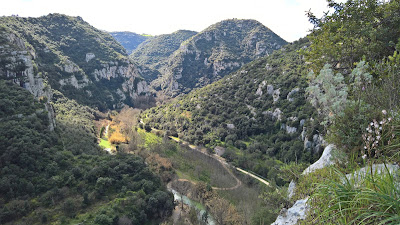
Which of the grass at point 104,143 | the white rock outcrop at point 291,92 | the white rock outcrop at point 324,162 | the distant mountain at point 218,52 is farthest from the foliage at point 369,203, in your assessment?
the distant mountain at point 218,52

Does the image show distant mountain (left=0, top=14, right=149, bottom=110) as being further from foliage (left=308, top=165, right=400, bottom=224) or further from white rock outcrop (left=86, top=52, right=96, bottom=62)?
foliage (left=308, top=165, right=400, bottom=224)

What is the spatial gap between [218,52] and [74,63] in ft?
296

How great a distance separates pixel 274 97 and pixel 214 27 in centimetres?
12713

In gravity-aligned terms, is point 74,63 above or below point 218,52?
below

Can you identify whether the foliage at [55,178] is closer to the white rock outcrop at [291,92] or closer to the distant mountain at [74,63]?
the distant mountain at [74,63]

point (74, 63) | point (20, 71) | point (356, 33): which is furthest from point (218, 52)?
point (356, 33)

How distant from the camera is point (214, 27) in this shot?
173 meters

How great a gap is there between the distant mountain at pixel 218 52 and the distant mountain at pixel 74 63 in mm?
30273

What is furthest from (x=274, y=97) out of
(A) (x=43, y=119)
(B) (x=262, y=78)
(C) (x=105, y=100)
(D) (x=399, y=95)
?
(C) (x=105, y=100)

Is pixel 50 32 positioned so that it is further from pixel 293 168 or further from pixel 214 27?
pixel 293 168

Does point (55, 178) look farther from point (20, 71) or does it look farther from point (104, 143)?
point (104, 143)

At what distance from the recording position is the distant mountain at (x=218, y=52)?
138125mm

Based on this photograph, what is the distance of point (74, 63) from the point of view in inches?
3866

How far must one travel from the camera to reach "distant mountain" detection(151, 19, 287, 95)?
13812cm
